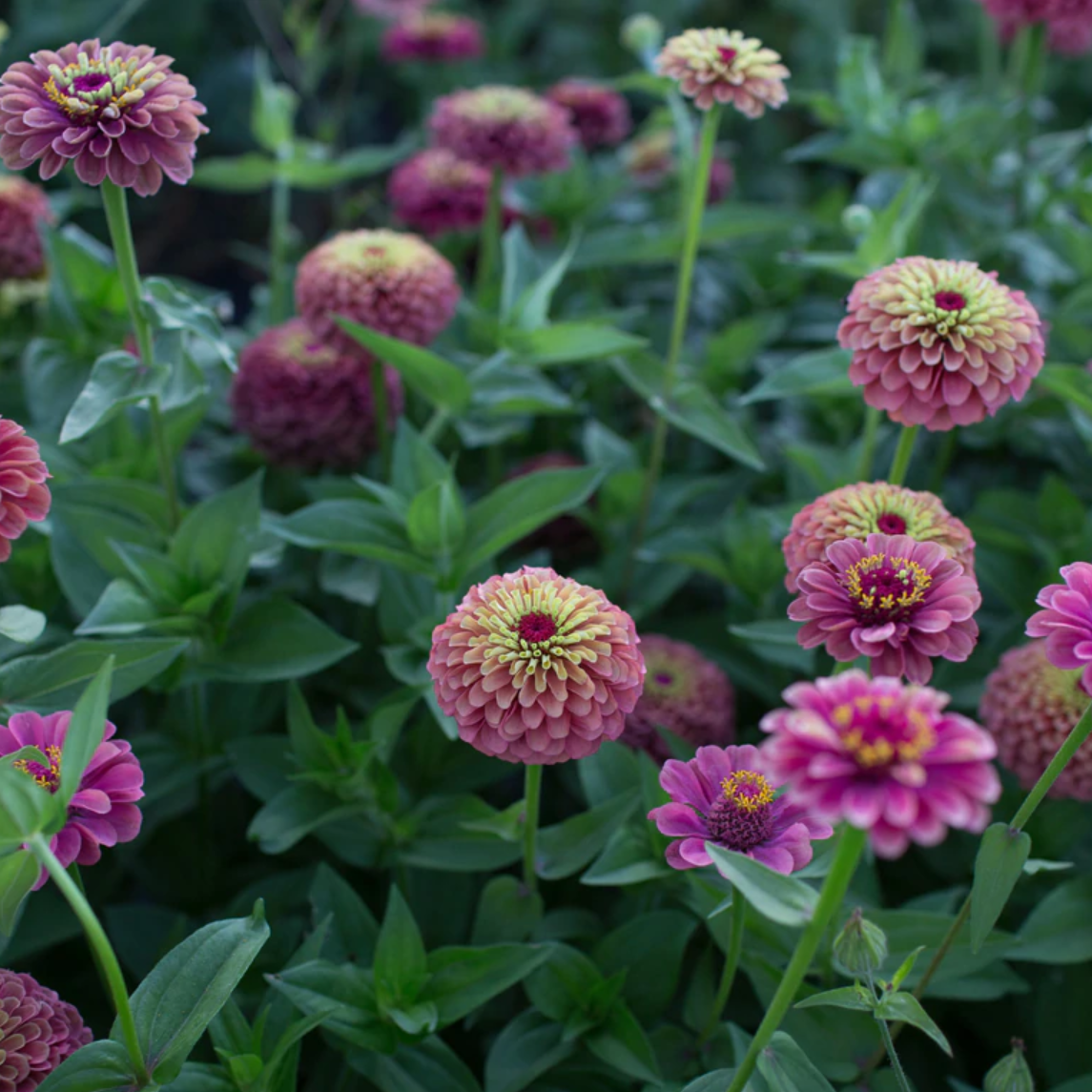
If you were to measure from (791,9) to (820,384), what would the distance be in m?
1.53

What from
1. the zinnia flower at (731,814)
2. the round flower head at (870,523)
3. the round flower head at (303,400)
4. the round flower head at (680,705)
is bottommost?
the round flower head at (680,705)

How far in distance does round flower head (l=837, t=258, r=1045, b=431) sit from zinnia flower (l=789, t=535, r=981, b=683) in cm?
15

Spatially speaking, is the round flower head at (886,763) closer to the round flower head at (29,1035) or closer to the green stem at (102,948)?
the green stem at (102,948)

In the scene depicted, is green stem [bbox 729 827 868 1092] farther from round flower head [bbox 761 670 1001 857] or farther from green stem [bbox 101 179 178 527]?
green stem [bbox 101 179 178 527]

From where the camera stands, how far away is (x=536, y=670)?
0.63 meters

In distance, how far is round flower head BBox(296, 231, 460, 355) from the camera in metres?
1.00

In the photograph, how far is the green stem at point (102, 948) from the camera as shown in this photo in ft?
1.65

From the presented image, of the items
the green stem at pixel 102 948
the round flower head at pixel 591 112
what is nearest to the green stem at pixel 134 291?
the green stem at pixel 102 948

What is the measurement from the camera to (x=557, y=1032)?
32.0 inches

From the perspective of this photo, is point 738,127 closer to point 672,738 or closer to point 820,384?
point 820,384

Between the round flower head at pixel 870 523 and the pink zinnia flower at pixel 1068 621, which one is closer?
the pink zinnia flower at pixel 1068 621

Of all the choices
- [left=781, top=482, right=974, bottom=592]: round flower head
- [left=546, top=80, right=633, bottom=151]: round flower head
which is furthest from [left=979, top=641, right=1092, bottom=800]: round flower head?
[left=546, top=80, right=633, bottom=151]: round flower head

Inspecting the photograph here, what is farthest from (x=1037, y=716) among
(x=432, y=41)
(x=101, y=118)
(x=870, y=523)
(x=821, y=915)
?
(x=432, y=41)

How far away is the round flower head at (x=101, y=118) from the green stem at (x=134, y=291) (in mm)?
27
